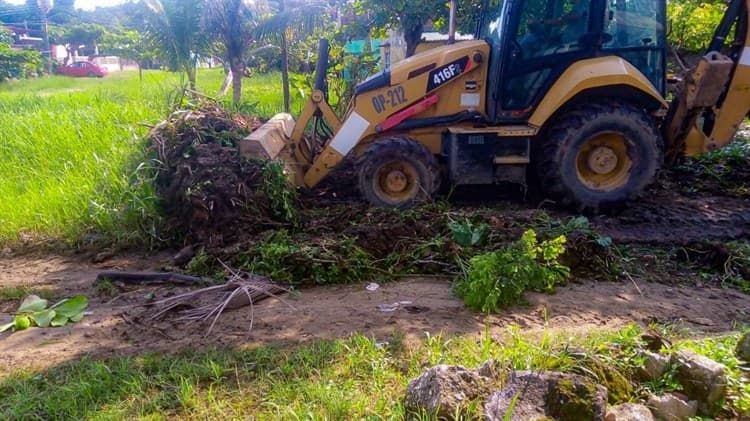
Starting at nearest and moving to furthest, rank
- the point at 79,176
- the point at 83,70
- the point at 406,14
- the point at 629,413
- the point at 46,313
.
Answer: the point at 629,413
the point at 46,313
the point at 79,176
the point at 406,14
the point at 83,70

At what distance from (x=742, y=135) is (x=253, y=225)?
7.22 meters

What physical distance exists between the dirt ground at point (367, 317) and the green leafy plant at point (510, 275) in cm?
8

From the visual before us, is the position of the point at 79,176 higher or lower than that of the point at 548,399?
higher

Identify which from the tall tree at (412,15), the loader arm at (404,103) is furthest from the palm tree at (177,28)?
the loader arm at (404,103)

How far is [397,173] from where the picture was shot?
5992mm

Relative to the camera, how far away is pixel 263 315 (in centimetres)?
406

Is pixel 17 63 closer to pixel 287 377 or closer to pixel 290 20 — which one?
pixel 290 20

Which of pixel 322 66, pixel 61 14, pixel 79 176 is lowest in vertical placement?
pixel 79 176

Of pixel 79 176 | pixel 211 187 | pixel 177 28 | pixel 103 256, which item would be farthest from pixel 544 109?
pixel 177 28

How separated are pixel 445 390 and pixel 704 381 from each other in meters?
1.12

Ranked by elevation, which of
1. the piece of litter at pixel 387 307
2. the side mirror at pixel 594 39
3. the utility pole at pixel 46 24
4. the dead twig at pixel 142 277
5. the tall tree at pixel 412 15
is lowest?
the dead twig at pixel 142 277

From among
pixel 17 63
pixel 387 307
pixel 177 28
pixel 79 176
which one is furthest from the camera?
pixel 17 63

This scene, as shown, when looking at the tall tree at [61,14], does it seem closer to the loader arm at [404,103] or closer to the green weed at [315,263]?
the loader arm at [404,103]

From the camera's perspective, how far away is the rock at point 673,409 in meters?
2.59
